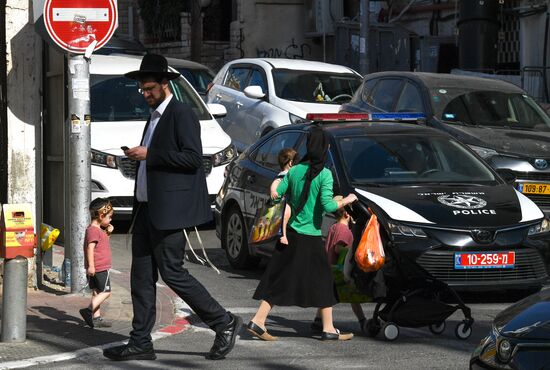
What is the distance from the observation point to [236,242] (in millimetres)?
12688

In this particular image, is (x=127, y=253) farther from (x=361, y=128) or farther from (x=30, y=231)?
(x=30, y=231)

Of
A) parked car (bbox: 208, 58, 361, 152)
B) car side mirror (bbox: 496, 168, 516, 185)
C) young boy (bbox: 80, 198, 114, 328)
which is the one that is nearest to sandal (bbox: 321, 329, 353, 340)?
young boy (bbox: 80, 198, 114, 328)

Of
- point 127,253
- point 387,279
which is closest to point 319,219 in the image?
point 387,279

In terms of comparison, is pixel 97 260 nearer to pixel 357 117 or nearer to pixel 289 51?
pixel 357 117

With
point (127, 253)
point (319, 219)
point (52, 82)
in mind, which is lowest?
point (127, 253)

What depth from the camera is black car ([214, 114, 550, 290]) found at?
10305 mm

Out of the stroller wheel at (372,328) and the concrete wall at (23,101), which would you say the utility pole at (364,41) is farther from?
the stroller wheel at (372,328)

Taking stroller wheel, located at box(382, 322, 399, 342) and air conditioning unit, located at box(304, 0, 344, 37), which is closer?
stroller wheel, located at box(382, 322, 399, 342)

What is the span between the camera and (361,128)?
Answer: 11.9m

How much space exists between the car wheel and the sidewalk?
121 cm

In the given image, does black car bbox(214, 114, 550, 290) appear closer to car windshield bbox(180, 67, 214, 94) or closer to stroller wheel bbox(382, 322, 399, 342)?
stroller wheel bbox(382, 322, 399, 342)

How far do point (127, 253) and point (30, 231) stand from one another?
486 centimetres

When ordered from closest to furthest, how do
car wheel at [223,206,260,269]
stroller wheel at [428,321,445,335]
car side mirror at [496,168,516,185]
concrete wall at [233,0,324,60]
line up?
stroller wheel at [428,321,445,335], car wheel at [223,206,260,269], car side mirror at [496,168,516,185], concrete wall at [233,0,324,60]

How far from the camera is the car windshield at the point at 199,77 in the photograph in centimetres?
2177
